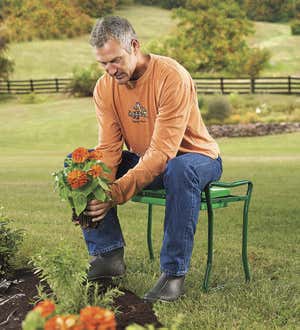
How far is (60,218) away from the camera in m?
8.49

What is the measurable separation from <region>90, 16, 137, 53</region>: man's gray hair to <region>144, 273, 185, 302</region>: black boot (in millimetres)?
1309

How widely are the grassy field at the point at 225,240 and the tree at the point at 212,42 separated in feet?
77.0

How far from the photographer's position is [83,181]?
4.29 meters

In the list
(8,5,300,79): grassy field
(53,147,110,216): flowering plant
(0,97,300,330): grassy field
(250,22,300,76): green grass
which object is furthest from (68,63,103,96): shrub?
(53,147,110,216): flowering plant

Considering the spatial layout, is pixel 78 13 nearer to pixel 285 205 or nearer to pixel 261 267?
pixel 285 205

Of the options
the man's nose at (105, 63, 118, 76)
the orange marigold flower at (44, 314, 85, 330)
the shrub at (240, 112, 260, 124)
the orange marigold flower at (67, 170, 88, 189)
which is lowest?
the shrub at (240, 112, 260, 124)

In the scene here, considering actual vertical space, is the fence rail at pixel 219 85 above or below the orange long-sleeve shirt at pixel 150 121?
below

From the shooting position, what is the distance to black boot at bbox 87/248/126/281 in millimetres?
5117

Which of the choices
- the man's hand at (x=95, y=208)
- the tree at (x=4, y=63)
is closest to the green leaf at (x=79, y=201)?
the man's hand at (x=95, y=208)

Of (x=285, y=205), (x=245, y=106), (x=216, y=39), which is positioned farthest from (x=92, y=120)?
(x=285, y=205)

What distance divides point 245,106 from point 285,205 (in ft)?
75.0

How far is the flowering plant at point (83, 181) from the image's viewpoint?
4.27m

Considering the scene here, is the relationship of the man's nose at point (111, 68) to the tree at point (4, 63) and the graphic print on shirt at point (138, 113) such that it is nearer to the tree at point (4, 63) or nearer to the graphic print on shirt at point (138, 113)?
the graphic print on shirt at point (138, 113)

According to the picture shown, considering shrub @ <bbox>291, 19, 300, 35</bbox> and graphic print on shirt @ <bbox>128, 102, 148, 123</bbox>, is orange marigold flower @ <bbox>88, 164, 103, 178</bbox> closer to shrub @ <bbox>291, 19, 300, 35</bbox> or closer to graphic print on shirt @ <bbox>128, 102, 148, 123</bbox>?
graphic print on shirt @ <bbox>128, 102, 148, 123</bbox>
